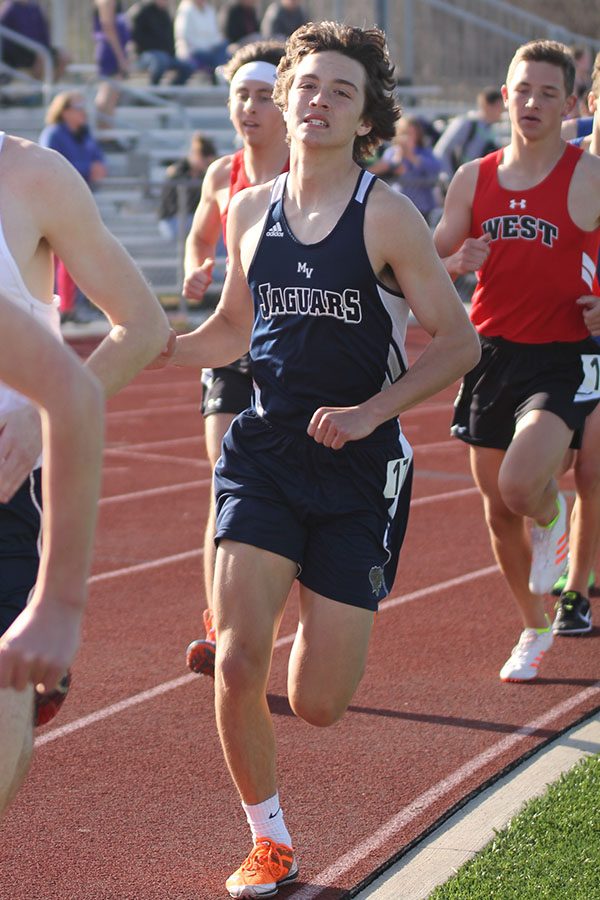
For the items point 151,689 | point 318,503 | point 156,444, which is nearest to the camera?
point 318,503

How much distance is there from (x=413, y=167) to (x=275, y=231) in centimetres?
1432

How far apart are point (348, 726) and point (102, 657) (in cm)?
126

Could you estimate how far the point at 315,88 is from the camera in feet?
13.4

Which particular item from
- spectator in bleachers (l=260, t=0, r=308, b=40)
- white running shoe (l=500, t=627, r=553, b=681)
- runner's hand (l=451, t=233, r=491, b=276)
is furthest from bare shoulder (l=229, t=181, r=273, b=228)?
spectator in bleachers (l=260, t=0, r=308, b=40)

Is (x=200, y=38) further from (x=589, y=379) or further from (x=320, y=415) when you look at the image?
(x=320, y=415)

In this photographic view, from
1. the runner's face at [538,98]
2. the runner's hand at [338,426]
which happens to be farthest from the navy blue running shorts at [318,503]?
the runner's face at [538,98]

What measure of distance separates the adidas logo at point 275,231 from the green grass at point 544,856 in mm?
1746

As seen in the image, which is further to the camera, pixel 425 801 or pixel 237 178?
pixel 237 178

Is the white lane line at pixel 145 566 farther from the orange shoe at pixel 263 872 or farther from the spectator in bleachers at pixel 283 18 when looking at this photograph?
the spectator in bleachers at pixel 283 18

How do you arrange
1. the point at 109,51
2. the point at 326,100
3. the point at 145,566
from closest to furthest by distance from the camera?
the point at 326,100 < the point at 145,566 < the point at 109,51

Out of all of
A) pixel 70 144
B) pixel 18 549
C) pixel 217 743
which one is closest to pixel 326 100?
pixel 18 549

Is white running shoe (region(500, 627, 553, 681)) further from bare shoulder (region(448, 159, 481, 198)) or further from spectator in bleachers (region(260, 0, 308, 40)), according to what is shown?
spectator in bleachers (region(260, 0, 308, 40))

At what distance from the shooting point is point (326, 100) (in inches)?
159

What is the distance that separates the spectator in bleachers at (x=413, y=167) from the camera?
1783cm
